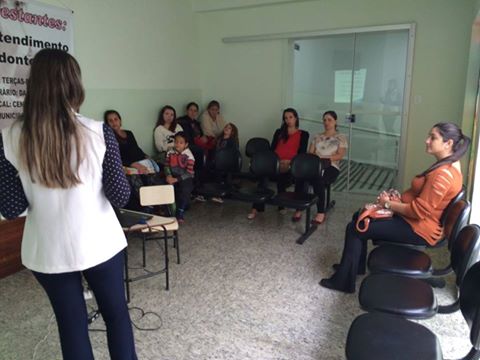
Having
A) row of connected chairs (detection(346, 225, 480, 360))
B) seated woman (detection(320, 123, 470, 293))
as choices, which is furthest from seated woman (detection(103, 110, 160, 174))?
row of connected chairs (detection(346, 225, 480, 360))

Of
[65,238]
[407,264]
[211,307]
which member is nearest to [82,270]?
[65,238]

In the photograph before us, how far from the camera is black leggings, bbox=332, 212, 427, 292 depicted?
2.58m

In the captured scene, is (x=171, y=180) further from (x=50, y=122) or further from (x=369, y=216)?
(x=50, y=122)

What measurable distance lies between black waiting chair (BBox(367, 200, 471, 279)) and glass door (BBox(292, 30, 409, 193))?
10.2 feet

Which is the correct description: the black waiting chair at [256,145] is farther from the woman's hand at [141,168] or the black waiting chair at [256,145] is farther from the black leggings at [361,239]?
the black leggings at [361,239]

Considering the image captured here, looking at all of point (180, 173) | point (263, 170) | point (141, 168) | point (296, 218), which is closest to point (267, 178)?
point (263, 170)

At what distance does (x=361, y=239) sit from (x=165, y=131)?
3.29 meters

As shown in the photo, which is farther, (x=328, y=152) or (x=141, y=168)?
(x=328, y=152)

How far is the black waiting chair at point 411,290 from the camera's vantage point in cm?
176

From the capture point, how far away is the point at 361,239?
8.97ft

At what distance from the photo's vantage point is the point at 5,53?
11.2 feet

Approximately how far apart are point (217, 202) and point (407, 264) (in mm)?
3191

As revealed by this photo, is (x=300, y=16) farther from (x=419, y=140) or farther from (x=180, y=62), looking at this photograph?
(x=419, y=140)

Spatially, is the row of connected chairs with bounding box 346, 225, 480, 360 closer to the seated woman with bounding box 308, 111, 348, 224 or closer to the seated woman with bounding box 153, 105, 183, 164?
the seated woman with bounding box 308, 111, 348, 224
